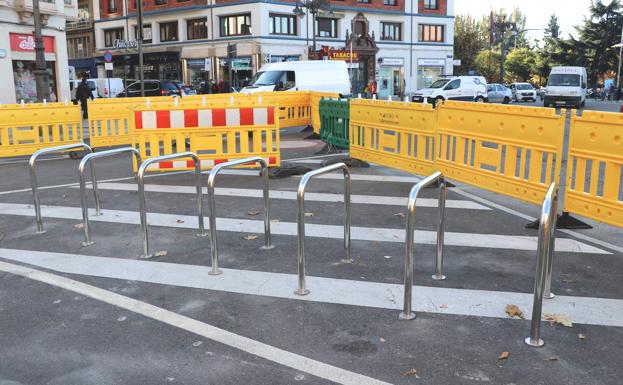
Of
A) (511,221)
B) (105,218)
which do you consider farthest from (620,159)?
(105,218)

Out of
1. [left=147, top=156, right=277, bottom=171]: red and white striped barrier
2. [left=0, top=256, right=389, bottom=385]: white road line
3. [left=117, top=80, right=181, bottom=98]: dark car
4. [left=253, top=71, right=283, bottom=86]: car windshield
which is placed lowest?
[left=0, top=256, right=389, bottom=385]: white road line

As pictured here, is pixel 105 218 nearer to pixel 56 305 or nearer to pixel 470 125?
pixel 56 305

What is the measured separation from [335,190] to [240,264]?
12.8 ft

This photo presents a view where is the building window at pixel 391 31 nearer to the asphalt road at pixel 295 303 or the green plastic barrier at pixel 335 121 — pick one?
the green plastic barrier at pixel 335 121

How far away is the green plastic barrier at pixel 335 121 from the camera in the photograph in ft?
38.4

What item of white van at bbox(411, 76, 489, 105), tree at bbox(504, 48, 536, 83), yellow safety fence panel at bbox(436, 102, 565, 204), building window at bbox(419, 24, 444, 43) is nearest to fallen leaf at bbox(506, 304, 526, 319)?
yellow safety fence panel at bbox(436, 102, 565, 204)

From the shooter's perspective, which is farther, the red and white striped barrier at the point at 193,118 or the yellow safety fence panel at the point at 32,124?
the yellow safety fence panel at the point at 32,124

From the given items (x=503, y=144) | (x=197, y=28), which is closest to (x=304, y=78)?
(x=503, y=144)

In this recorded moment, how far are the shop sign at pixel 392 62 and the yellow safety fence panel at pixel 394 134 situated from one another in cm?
4571

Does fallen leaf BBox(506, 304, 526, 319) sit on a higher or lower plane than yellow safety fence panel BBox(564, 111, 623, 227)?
lower

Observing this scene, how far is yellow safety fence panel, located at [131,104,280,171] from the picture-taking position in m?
10.2

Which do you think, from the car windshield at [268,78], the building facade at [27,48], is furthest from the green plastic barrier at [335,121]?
the building facade at [27,48]

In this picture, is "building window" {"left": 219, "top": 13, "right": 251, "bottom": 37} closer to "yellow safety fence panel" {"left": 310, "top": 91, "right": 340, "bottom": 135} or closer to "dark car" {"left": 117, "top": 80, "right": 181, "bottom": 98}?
"dark car" {"left": 117, "top": 80, "right": 181, "bottom": 98}

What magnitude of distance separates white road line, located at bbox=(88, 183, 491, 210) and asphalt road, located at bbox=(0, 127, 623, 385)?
278mm
